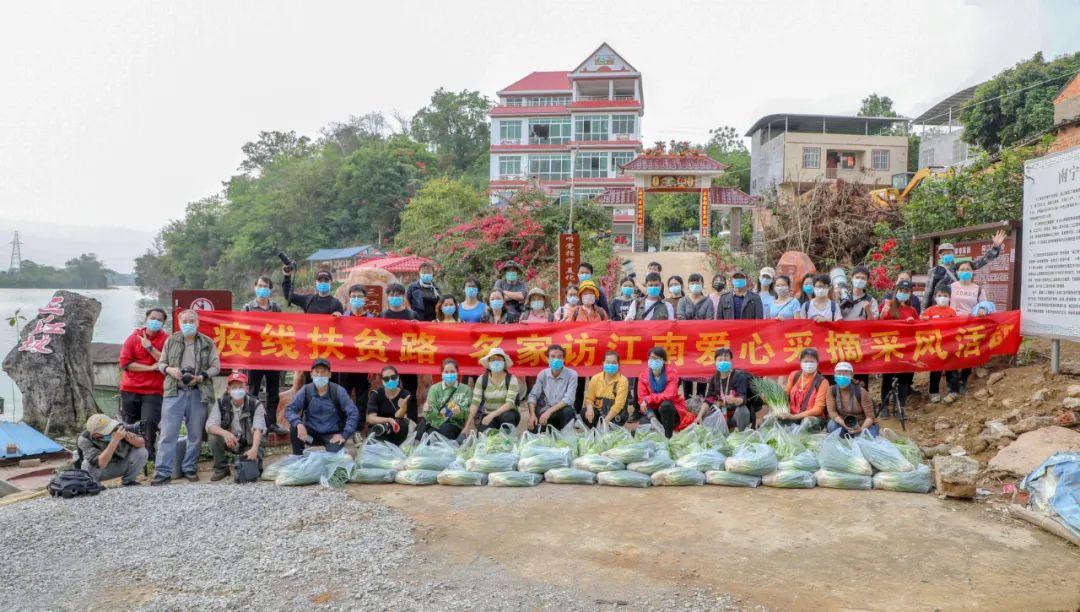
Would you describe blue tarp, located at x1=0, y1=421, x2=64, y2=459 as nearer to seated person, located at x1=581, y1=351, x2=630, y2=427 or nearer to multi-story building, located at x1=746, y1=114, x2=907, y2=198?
seated person, located at x1=581, y1=351, x2=630, y2=427

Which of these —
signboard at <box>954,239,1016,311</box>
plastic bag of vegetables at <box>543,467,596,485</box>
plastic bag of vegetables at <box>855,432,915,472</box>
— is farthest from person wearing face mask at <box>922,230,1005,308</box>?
plastic bag of vegetables at <box>543,467,596,485</box>

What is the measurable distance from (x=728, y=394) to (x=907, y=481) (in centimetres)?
182

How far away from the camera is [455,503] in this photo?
527 cm

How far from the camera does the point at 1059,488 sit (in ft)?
15.1

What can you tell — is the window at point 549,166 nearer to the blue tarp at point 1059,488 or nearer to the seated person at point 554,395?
the seated person at point 554,395

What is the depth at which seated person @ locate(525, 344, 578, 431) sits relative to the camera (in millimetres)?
6832

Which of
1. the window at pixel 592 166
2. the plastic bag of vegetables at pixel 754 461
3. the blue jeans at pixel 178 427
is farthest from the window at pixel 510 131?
the plastic bag of vegetables at pixel 754 461

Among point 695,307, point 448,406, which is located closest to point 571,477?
point 448,406

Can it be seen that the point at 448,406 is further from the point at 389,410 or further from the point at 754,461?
the point at 754,461

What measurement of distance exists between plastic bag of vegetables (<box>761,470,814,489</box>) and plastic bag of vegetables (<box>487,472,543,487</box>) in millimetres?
1879

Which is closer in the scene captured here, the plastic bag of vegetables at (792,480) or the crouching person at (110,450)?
the plastic bag of vegetables at (792,480)

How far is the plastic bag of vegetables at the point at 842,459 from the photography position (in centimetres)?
545

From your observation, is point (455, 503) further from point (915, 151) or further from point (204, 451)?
point (915, 151)

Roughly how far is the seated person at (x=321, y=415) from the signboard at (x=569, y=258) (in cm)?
563
